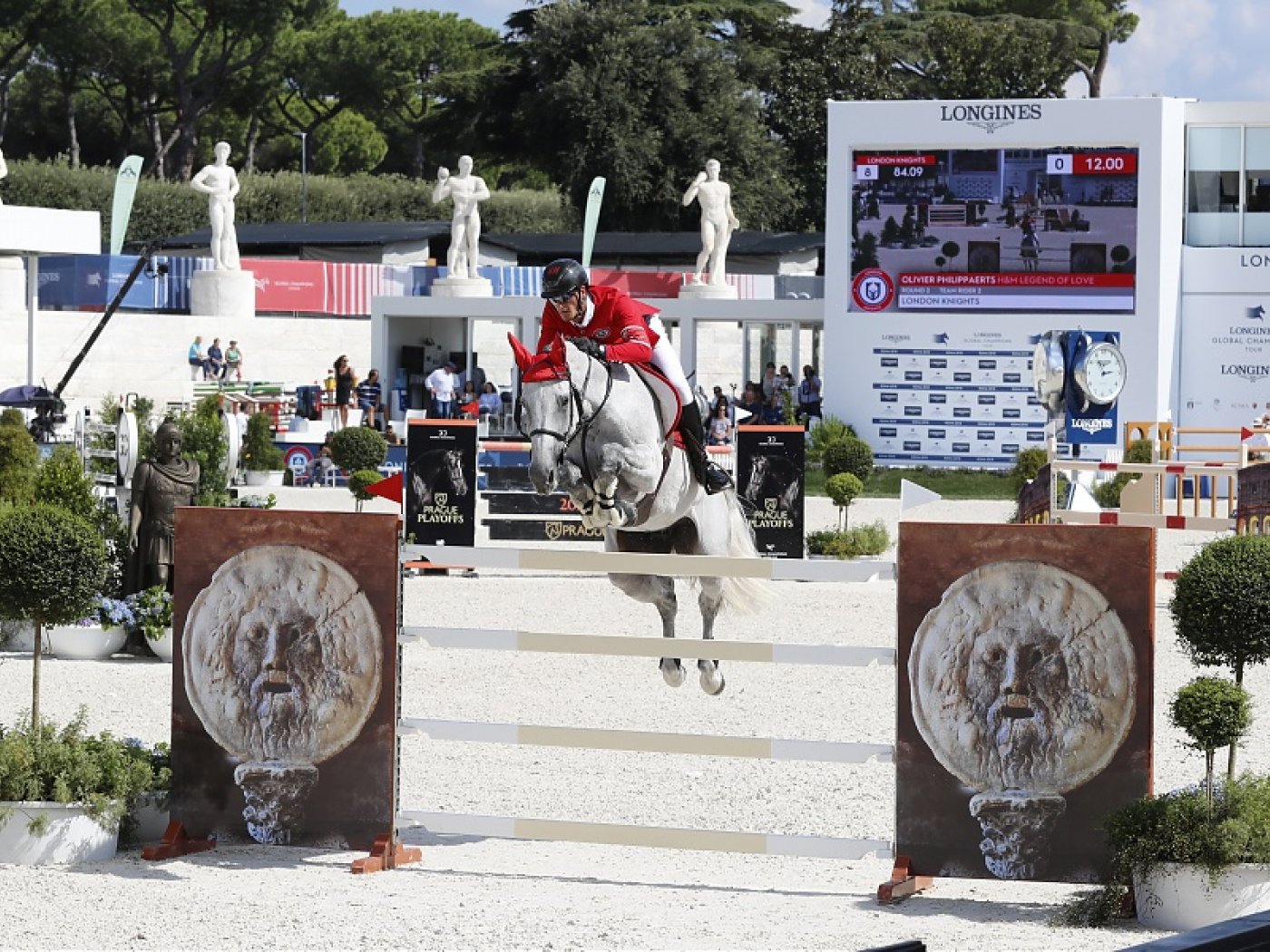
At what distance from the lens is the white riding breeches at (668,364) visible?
27.6ft

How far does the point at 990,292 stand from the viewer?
3216 cm

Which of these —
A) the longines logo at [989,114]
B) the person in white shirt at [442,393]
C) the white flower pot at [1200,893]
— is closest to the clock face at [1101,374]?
the longines logo at [989,114]

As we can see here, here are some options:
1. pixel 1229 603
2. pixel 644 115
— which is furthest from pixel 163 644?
pixel 644 115

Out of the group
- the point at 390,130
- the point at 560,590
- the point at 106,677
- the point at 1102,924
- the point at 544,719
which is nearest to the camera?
the point at 1102,924

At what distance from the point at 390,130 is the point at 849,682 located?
225 feet

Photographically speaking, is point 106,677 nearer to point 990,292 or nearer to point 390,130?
point 990,292

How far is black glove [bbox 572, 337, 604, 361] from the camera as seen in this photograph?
8.09m

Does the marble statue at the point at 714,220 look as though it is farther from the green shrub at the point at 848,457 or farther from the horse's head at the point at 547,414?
the horse's head at the point at 547,414

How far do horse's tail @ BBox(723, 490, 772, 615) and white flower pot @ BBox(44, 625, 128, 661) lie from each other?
20.9ft

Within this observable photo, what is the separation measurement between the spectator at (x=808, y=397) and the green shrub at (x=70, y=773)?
2571cm

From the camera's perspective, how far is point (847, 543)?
65.3 feet

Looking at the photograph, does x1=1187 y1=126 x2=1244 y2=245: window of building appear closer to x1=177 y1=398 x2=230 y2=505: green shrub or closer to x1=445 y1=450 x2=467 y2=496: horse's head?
x1=445 y1=450 x2=467 y2=496: horse's head

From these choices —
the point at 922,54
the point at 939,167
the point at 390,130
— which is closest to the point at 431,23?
the point at 390,130

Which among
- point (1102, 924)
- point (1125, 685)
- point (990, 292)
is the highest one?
point (990, 292)
